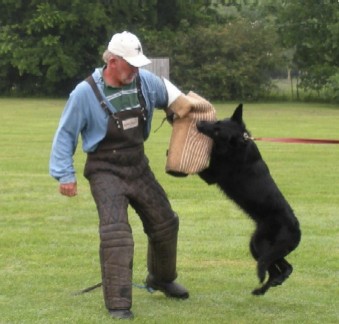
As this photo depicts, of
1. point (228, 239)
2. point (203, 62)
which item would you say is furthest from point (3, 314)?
point (203, 62)

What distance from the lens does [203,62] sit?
4684 centimetres

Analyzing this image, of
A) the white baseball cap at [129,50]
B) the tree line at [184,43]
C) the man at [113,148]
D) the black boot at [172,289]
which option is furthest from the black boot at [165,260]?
the tree line at [184,43]

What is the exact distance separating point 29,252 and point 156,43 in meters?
39.3

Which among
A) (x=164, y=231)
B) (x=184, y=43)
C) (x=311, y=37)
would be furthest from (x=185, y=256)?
(x=311, y=37)

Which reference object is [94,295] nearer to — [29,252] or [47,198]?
[29,252]

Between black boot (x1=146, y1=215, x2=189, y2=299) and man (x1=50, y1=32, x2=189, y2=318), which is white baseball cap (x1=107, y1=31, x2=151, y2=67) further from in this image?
black boot (x1=146, y1=215, x2=189, y2=299)

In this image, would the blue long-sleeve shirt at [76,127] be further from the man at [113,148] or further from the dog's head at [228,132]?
the dog's head at [228,132]

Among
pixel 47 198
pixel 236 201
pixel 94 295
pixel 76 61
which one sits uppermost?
pixel 236 201

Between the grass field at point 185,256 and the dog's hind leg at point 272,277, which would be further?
the dog's hind leg at point 272,277

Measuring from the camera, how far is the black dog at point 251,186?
22.6 feet

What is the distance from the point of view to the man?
22.2 ft

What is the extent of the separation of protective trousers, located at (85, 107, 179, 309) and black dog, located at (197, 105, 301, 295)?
0.43 m

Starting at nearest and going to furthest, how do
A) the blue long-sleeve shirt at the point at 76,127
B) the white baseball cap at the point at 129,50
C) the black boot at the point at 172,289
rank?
the white baseball cap at the point at 129,50 < the blue long-sleeve shirt at the point at 76,127 < the black boot at the point at 172,289

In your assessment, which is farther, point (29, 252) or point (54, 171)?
point (29, 252)
